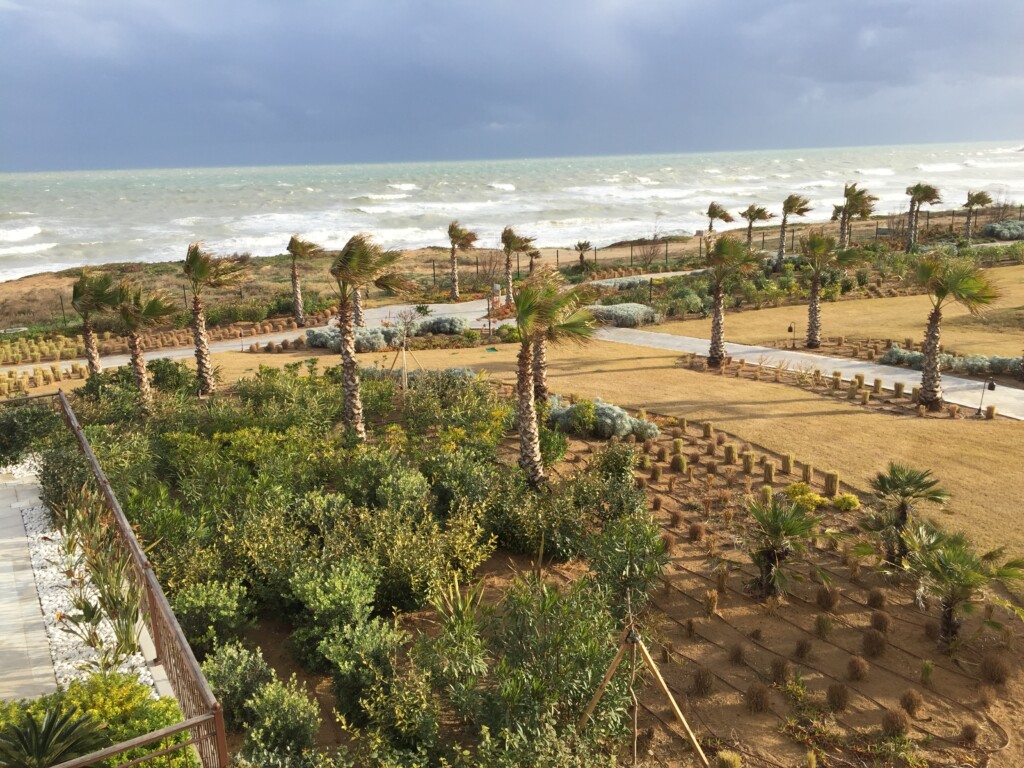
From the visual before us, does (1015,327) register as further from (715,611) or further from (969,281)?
(715,611)

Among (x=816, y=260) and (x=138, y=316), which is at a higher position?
(x=816, y=260)

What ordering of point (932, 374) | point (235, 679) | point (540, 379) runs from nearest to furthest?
point (235, 679), point (540, 379), point (932, 374)

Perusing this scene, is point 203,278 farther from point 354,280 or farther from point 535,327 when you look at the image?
point 535,327

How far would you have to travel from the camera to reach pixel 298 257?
31.8 meters

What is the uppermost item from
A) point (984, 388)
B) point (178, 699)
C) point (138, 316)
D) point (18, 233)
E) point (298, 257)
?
point (18, 233)

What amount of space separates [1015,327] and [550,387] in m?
19.3

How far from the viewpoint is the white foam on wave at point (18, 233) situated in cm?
7681

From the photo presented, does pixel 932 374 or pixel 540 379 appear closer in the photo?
pixel 540 379

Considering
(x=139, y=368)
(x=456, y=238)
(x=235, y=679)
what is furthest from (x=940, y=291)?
(x=456, y=238)

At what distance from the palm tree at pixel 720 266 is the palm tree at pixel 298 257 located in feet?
46.7

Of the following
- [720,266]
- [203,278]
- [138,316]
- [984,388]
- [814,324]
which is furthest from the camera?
[814,324]

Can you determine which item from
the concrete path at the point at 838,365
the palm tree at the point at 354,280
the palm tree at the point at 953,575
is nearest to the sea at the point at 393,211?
the concrete path at the point at 838,365

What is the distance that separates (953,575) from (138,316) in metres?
17.3

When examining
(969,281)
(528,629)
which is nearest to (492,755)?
(528,629)
